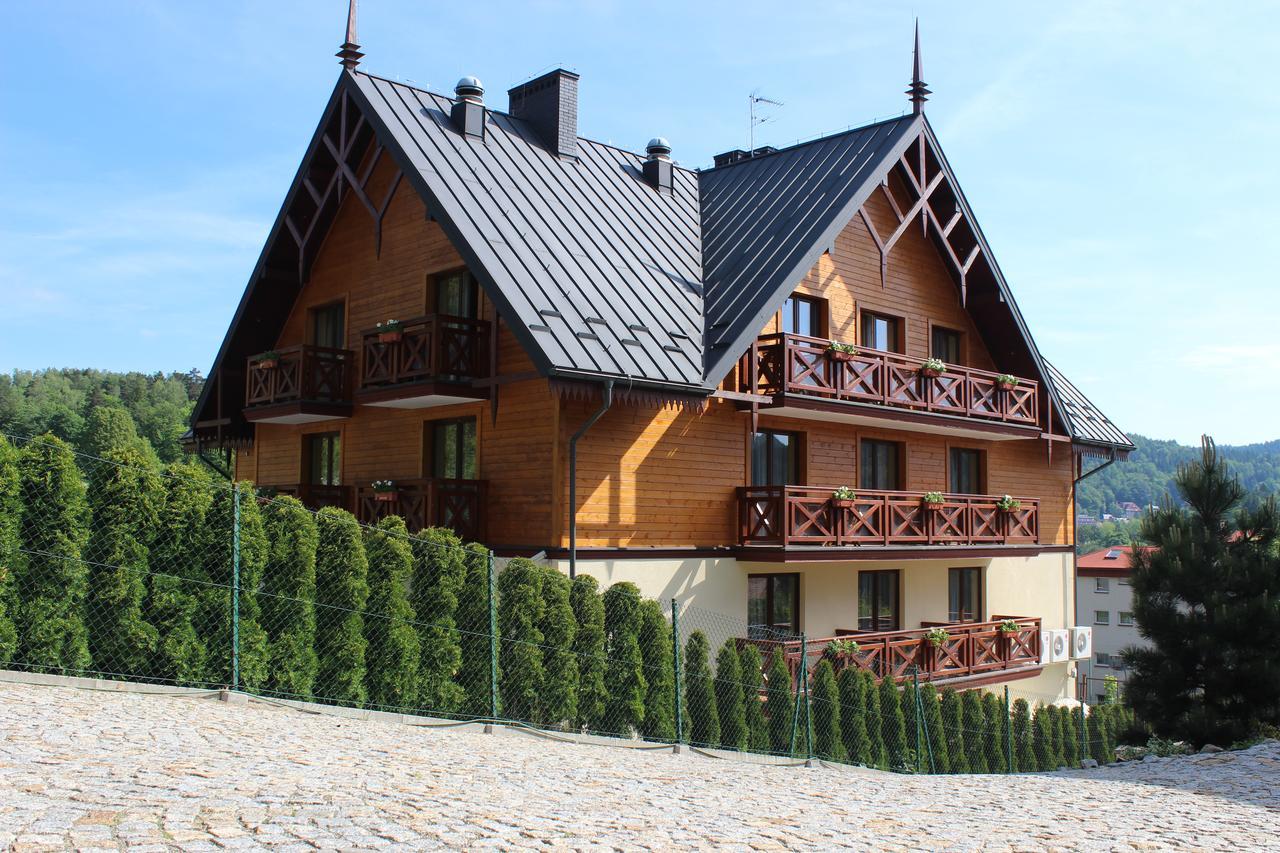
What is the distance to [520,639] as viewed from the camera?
547 inches

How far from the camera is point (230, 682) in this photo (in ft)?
38.1

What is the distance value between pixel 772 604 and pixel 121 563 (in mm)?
11581

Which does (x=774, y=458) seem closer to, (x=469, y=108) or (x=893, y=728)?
(x=893, y=728)

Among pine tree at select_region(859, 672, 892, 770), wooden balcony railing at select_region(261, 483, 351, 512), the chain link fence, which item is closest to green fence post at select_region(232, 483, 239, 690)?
the chain link fence

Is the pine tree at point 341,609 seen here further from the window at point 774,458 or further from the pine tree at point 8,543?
the window at point 774,458

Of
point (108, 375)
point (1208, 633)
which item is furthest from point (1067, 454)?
point (108, 375)

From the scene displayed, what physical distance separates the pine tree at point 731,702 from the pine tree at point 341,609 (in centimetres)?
552

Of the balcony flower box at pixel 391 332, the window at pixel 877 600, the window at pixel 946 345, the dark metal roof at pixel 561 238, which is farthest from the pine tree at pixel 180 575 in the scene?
the window at pixel 946 345

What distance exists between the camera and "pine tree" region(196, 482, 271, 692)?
1163 centimetres

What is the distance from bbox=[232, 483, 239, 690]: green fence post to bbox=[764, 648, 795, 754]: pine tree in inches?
326

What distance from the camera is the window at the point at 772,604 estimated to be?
773 inches

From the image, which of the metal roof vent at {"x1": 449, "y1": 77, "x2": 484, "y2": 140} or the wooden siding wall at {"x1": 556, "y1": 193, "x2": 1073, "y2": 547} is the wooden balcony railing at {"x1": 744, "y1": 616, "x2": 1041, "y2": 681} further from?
the metal roof vent at {"x1": 449, "y1": 77, "x2": 484, "y2": 140}

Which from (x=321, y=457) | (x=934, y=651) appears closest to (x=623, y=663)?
(x=934, y=651)

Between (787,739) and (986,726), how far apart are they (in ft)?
23.6
